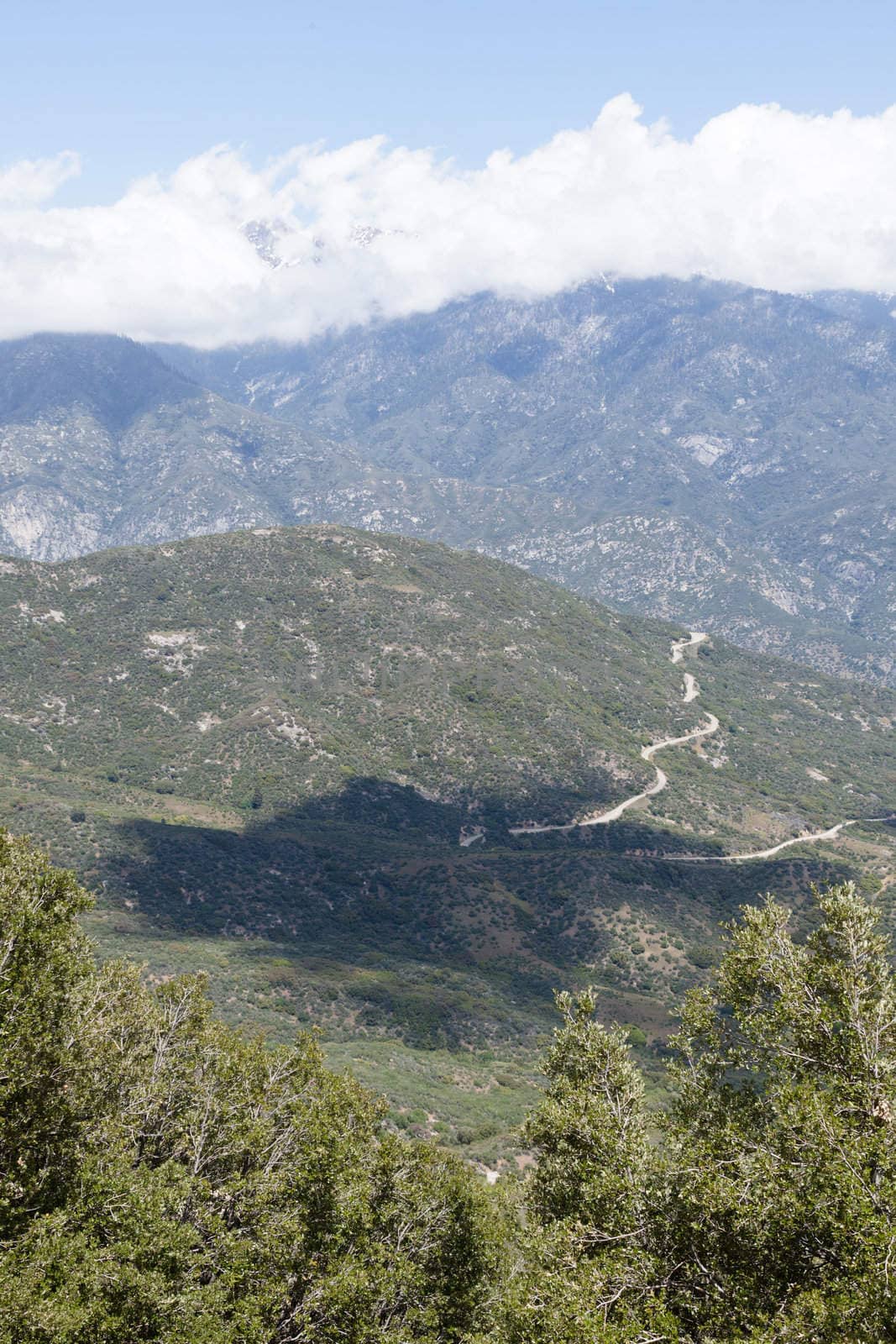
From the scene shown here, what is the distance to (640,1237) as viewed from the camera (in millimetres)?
20766

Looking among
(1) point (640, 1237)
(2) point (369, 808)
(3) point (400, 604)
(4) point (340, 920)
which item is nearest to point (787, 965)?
(1) point (640, 1237)

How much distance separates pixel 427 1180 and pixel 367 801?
120 m

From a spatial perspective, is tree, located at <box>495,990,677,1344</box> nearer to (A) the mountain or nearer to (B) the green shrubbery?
(B) the green shrubbery

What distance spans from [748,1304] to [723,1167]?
2.77 metres

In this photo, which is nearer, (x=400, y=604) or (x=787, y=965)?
(x=787, y=965)

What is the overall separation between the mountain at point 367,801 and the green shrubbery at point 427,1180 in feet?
167

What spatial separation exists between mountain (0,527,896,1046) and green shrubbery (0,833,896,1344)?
5100cm

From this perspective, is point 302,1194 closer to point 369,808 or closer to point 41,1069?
point 41,1069

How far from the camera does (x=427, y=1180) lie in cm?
3097

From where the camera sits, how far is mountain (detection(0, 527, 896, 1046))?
10350 centimetres

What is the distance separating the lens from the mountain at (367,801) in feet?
340

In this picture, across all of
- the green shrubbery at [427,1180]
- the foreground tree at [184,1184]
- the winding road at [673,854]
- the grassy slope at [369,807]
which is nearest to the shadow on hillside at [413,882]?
the grassy slope at [369,807]

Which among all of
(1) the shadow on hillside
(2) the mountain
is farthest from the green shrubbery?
(1) the shadow on hillside

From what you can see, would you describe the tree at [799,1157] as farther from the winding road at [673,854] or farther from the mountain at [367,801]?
the winding road at [673,854]
